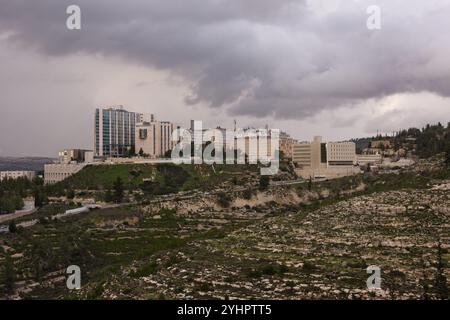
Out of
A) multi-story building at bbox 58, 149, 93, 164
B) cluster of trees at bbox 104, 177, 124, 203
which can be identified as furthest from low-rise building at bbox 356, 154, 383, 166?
cluster of trees at bbox 104, 177, 124, 203

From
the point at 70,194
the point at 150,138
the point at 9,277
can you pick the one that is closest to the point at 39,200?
the point at 70,194

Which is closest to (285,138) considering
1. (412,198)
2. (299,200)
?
(299,200)

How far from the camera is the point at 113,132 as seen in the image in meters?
126

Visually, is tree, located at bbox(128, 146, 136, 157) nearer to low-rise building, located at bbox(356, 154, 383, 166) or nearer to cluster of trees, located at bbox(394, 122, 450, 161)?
low-rise building, located at bbox(356, 154, 383, 166)

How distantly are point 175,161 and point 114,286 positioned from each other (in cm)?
8054

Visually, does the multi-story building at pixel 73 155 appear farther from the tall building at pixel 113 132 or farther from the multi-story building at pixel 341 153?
the multi-story building at pixel 341 153

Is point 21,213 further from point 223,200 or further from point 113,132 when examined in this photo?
point 113,132

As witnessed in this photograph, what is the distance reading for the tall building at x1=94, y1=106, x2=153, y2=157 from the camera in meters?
124

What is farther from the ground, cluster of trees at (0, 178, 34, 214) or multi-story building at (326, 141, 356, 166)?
multi-story building at (326, 141, 356, 166)

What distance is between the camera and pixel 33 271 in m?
34.1

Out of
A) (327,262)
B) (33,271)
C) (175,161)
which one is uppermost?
(175,161)

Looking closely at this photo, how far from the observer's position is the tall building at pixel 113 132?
124125mm

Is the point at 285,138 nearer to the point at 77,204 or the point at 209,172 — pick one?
the point at 209,172
